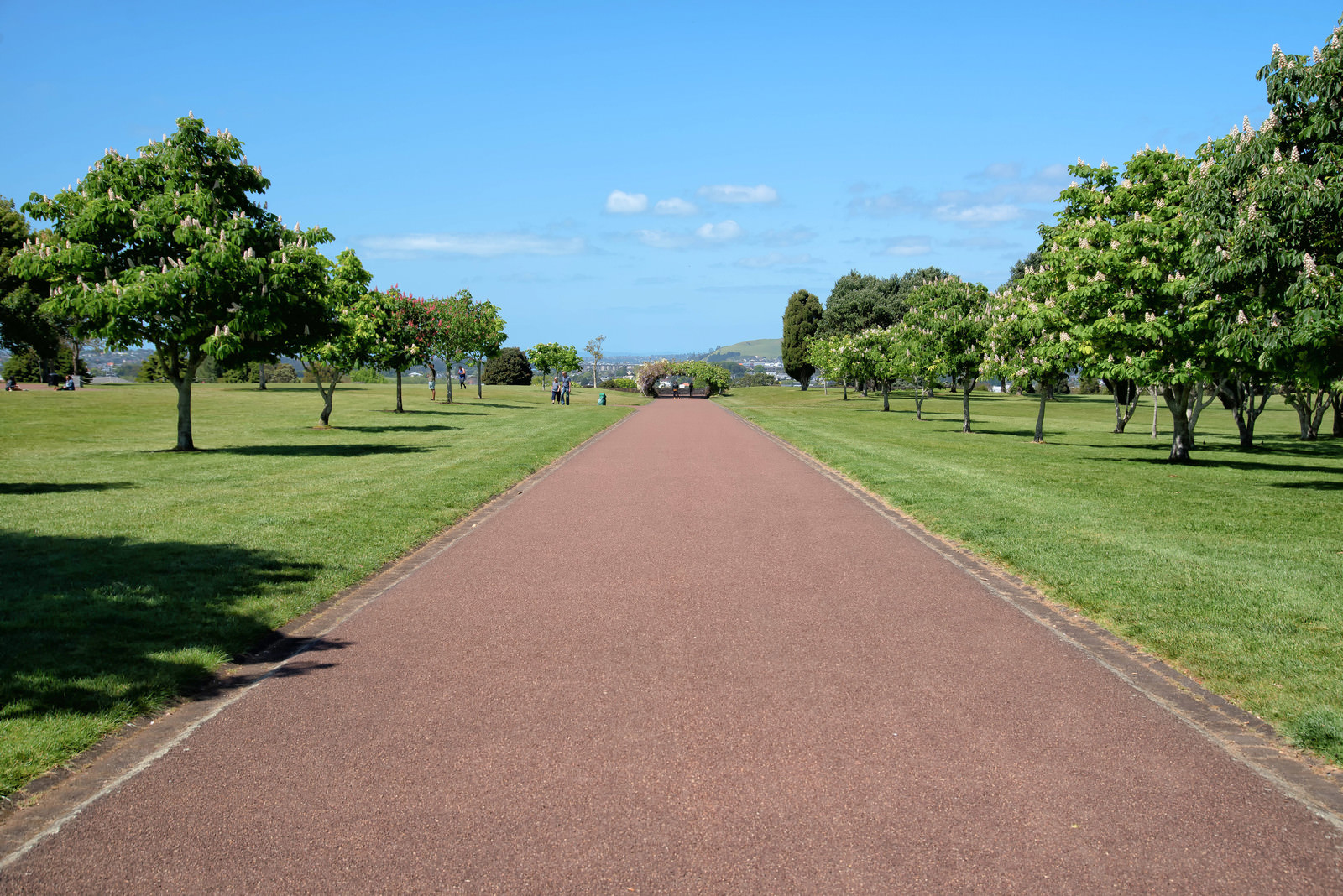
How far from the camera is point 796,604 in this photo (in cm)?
738

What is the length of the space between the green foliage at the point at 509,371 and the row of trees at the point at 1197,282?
7399cm

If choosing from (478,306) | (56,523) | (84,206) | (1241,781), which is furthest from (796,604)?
(478,306)

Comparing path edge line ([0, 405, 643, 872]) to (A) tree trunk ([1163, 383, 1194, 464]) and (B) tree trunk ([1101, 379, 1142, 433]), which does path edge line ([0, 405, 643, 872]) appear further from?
(B) tree trunk ([1101, 379, 1142, 433])

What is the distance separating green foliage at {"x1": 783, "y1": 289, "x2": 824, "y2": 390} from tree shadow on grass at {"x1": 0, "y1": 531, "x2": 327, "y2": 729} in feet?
278

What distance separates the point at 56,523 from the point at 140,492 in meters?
3.14

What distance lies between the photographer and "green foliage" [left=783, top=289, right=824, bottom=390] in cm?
9231

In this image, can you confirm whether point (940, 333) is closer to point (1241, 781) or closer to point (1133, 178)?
point (1133, 178)

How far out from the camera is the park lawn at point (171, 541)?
5312mm

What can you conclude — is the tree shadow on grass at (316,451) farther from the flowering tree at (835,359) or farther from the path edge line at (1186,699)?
the flowering tree at (835,359)

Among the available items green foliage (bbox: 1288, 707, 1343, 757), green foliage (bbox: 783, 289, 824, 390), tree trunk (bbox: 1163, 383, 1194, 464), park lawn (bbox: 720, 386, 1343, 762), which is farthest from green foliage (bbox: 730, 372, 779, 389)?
green foliage (bbox: 1288, 707, 1343, 757)

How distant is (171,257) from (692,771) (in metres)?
20.7

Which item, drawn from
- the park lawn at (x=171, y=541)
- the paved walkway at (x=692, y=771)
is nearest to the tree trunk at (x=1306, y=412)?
the park lawn at (x=171, y=541)

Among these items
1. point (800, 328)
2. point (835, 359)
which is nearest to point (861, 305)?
point (800, 328)

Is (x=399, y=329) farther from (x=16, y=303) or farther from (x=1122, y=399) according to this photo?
(x=1122, y=399)
